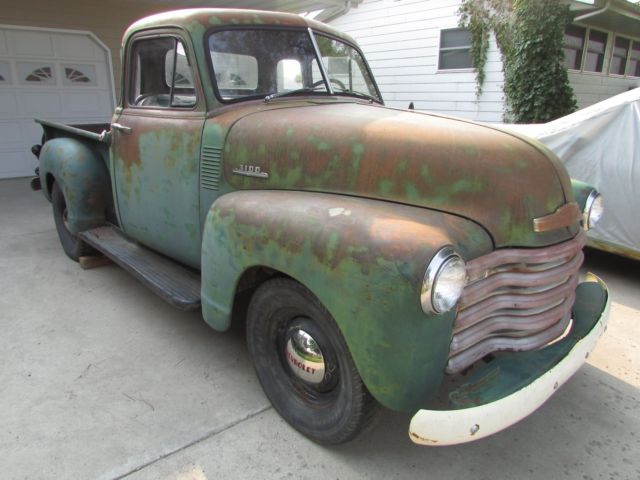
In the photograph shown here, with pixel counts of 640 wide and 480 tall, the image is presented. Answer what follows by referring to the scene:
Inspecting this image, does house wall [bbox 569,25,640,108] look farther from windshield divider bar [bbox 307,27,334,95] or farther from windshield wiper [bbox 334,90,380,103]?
windshield divider bar [bbox 307,27,334,95]

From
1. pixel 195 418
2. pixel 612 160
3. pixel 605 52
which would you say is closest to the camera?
pixel 195 418

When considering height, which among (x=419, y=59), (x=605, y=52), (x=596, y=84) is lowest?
(x=596, y=84)

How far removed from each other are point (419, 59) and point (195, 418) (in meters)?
9.75

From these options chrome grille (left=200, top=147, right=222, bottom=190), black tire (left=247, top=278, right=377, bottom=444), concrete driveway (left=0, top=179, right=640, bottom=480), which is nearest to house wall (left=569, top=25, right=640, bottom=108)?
concrete driveway (left=0, top=179, right=640, bottom=480)

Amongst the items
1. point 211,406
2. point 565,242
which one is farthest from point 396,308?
point 211,406

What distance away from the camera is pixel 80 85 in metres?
8.72

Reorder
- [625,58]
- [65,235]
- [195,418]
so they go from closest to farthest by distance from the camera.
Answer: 1. [195,418]
2. [65,235]
3. [625,58]

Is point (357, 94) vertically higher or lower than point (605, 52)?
lower

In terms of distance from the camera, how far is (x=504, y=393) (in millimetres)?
1783

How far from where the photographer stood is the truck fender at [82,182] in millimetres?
4055

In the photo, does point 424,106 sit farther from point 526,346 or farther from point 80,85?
point 526,346

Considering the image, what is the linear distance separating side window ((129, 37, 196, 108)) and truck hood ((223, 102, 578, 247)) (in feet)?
2.53

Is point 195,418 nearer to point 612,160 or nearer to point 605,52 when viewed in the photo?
point 612,160

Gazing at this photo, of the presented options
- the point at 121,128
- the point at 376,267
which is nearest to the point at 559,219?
the point at 376,267
